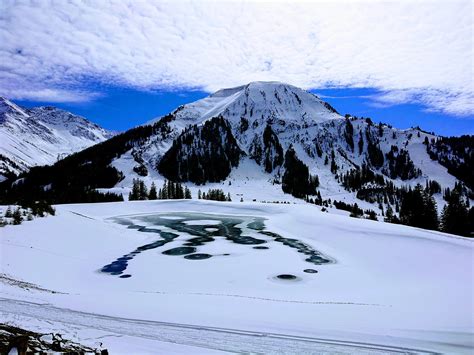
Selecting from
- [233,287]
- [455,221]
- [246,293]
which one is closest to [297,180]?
[455,221]

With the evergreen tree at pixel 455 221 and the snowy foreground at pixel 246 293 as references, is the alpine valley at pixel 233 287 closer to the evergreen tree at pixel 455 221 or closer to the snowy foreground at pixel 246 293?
the snowy foreground at pixel 246 293

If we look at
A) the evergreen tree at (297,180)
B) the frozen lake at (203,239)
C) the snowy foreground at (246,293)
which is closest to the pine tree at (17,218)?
the snowy foreground at (246,293)

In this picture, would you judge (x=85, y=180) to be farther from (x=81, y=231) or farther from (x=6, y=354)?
(x=6, y=354)

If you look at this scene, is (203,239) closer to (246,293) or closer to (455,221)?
(246,293)

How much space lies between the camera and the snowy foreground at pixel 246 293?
684 centimetres

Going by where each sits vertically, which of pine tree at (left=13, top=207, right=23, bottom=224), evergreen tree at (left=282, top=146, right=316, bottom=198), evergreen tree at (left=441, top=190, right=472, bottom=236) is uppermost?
evergreen tree at (left=282, top=146, right=316, bottom=198)

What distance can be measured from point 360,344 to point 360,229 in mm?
15349

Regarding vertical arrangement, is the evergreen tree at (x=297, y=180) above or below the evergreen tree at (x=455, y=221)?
above

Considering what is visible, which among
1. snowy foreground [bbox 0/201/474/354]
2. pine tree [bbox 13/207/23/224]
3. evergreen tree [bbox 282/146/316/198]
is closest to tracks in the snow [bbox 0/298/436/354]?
snowy foreground [bbox 0/201/474/354]

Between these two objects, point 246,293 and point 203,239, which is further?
point 203,239

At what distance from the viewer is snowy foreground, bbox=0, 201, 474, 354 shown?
684 cm

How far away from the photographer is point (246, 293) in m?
11.3

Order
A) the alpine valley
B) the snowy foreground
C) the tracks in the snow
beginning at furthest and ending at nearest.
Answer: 1. the snowy foreground
2. the alpine valley
3. the tracks in the snow

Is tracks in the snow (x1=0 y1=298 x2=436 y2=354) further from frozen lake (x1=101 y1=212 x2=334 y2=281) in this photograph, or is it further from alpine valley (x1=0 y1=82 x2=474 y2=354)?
frozen lake (x1=101 y1=212 x2=334 y2=281)
